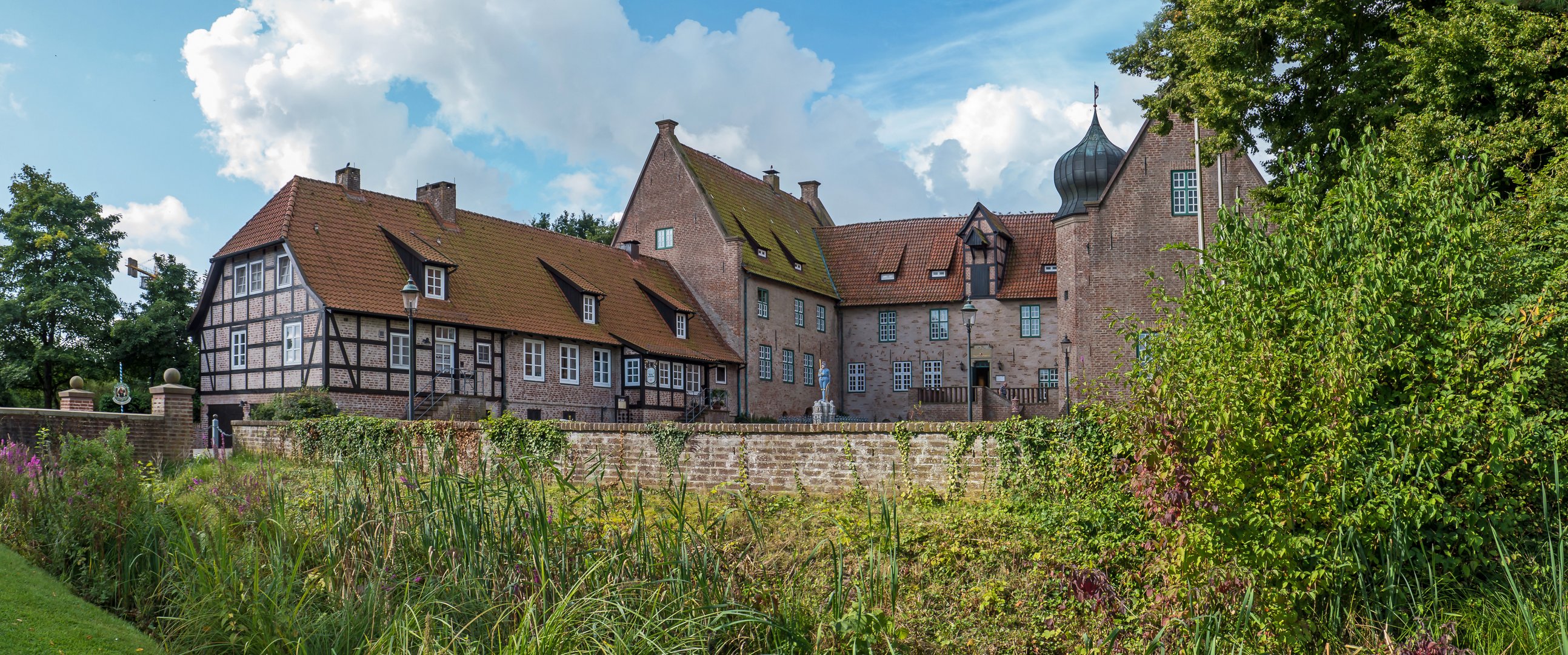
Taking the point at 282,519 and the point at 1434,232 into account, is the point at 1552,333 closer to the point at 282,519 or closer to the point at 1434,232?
the point at 1434,232

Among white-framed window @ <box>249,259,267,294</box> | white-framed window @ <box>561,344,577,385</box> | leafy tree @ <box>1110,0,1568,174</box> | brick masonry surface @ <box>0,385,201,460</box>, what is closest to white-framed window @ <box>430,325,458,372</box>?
white-framed window @ <box>561,344,577,385</box>

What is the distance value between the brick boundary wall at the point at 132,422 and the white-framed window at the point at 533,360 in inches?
349

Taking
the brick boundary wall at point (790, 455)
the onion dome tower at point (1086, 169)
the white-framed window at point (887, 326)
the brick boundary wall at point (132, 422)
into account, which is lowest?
the brick boundary wall at point (790, 455)

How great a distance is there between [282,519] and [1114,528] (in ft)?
18.0

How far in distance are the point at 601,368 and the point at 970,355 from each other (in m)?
10.3

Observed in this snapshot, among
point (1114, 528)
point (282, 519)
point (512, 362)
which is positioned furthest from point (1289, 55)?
point (512, 362)

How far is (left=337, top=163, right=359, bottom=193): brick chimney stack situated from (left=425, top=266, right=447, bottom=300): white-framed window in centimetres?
324

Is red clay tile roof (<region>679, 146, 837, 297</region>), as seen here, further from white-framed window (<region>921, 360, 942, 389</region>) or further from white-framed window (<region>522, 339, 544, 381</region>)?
white-framed window (<region>522, 339, 544, 381</region>)

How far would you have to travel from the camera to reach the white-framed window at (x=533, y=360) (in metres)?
28.4

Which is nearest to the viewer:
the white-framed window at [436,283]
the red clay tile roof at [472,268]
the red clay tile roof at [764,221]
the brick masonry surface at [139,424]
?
the brick masonry surface at [139,424]

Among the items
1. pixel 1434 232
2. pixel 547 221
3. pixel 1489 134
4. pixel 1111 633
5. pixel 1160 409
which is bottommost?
pixel 1111 633

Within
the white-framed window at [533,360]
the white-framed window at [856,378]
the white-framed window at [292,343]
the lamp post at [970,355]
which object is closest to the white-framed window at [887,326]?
the white-framed window at [856,378]

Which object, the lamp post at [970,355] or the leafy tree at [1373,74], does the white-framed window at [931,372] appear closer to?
the lamp post at [970,355]

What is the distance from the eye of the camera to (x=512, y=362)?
91.9 feet
